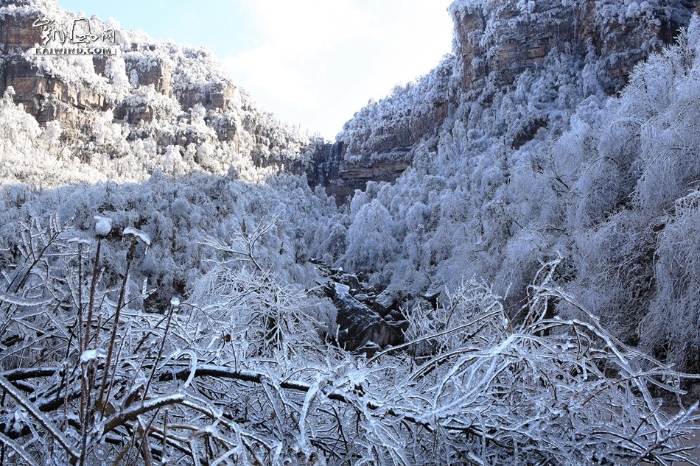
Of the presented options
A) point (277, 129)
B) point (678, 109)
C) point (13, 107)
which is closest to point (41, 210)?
point (678, 109)

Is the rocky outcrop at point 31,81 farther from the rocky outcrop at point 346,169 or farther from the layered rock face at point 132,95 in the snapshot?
the rocky outcrop at point 346,169

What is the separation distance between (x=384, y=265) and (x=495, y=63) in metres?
24.3

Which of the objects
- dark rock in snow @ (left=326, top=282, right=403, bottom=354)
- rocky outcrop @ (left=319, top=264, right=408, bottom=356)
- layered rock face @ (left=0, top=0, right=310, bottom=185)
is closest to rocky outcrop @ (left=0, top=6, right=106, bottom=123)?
layered rock face @ (left=0, top=0, right=310, bottom=185)

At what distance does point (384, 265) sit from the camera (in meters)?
Answer: 23.6

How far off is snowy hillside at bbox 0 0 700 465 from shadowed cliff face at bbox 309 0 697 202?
216 mm

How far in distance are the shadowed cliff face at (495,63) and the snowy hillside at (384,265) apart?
0.22 metres

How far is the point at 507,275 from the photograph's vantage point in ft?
32.1

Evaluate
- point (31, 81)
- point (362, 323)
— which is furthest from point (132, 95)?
point (362, 323)

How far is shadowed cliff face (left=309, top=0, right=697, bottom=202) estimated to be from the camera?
2816cm

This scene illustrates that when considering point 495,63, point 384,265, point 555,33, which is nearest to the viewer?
point 384,265

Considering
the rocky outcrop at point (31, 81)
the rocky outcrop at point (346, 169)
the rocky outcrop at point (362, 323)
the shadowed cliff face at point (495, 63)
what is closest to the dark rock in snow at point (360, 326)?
the rocky outcrop at point (362, 323)

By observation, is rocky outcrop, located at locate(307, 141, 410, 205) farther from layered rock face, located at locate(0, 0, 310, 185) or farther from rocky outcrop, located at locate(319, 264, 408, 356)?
rocky outcrop, located at locate(319, 264, 408, 356)

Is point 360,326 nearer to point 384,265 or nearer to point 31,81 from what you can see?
point 384,265

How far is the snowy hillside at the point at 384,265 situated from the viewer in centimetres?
108
